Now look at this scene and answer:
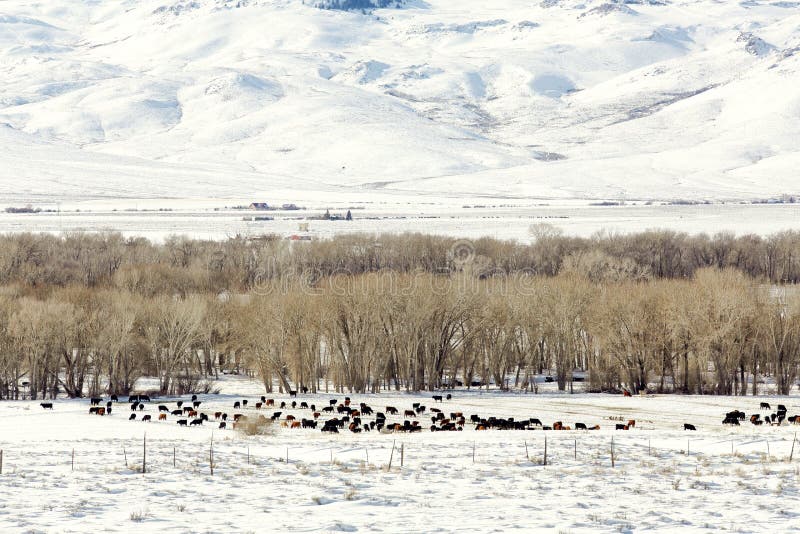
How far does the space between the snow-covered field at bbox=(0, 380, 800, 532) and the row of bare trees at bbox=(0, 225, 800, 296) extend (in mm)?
57697

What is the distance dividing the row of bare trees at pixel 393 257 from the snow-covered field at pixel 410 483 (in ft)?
189

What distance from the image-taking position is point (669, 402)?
151 ft

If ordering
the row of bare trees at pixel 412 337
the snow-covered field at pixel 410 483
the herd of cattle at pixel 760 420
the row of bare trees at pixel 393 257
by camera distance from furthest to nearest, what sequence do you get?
the row of bare trees at pixel 393 257 < the row of bare trees at pixel 412 337 < the herd of cattle at pixel 760 420 < the snow-covered field at pixel 410 483

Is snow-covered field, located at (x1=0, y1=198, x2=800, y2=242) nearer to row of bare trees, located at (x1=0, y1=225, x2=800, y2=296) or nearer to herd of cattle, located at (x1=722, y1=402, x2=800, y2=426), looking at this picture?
row of bare trees, located at (x1=0, y1=225, x2=800, y2=296)

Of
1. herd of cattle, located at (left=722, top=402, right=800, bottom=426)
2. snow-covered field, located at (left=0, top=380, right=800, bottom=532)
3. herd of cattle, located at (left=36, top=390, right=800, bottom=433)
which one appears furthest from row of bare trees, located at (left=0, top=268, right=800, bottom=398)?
snow-covered field, located at (left=0, top=380, right=800, bottom=532)

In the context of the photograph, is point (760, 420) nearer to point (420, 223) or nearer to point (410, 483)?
point (410, 483)

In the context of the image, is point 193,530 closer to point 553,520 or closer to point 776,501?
point 553,520

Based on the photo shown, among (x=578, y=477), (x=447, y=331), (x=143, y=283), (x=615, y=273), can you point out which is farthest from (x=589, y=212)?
(x=578, y=477)

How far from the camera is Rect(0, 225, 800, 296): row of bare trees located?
9069 cm

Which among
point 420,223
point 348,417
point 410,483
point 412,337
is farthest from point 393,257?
point 410,483

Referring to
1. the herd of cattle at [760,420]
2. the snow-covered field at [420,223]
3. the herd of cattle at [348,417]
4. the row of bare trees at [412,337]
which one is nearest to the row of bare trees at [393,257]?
the snow-covered field at [420,223]

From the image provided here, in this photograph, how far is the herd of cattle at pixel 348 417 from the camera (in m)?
35.0

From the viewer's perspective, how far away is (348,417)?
37438 mm

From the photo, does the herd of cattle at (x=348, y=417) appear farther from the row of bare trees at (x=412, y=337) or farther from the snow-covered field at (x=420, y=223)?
the snow-covered field at (x=420, y=223)
